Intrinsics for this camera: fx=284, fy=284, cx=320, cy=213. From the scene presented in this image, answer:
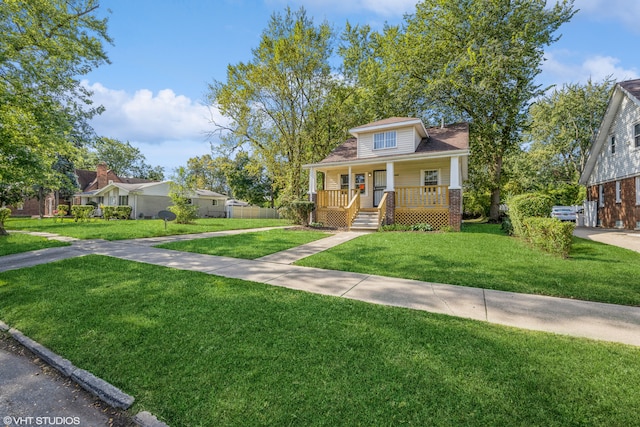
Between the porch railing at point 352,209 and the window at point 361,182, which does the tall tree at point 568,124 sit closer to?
the window at point 361,182

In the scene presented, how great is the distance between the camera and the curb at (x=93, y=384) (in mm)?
2133

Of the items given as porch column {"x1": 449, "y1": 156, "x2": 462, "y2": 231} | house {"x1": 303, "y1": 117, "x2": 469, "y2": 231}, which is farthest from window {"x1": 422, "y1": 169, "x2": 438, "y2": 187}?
porch column {"x1": 449, "y1": 156, "x2": 462, "y2": 231}

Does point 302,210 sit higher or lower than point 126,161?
lower

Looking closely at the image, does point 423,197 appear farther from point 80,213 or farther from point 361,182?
point 80,213

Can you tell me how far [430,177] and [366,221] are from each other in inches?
180

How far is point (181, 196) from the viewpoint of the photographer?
18953 millimetres

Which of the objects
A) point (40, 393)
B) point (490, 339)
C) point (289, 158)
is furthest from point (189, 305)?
point (289, 158)

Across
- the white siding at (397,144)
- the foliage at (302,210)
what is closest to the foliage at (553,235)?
the white siding at (397,144)

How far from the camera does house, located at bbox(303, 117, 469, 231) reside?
12.8 m

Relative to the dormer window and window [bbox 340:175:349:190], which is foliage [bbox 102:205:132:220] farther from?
the dormer window

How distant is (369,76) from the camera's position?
2039cm

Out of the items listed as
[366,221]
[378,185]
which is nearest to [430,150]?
[378,185]

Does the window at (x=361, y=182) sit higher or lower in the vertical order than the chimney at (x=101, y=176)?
lower

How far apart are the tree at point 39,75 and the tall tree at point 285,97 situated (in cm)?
909
